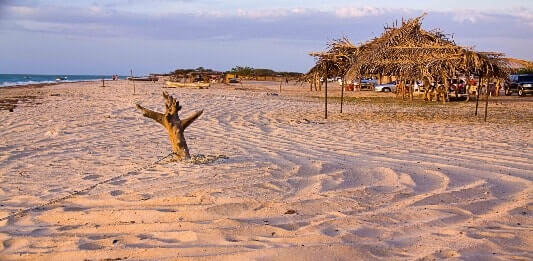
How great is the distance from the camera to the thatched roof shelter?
49.9ft

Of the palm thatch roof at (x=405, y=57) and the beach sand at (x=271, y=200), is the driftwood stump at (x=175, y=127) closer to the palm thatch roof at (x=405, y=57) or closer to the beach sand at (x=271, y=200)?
the beach sand at (x=271, y=200)

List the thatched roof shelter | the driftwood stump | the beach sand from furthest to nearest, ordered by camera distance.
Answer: the thatched roof shelter, the driftwood stump, the beach sand

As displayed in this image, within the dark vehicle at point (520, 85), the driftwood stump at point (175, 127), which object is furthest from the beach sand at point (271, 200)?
the dark vehicle at point (520, 85)

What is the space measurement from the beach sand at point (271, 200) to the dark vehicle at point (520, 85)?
23.7 m

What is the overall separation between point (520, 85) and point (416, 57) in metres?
17.4

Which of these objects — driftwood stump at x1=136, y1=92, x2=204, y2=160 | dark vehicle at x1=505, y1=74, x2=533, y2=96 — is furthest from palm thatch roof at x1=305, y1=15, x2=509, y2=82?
dark vehicle at x1=505, y1=74, x2=533, y2=96

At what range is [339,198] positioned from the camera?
4.69 m

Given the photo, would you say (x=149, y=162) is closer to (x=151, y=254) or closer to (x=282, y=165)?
(x=282, y=165)

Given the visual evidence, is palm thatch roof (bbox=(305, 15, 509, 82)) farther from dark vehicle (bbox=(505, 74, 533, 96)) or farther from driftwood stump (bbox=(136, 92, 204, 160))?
dark vehicle (bbox=(505, 74, 533, 96))

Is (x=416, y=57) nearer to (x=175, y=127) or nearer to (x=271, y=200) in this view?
(x=175, y=127)

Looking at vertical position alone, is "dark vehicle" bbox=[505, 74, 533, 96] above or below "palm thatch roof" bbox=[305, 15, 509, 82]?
below

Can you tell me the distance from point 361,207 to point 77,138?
254 inches

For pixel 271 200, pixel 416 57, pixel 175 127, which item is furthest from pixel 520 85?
pixel 271 200

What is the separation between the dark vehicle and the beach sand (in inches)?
935
